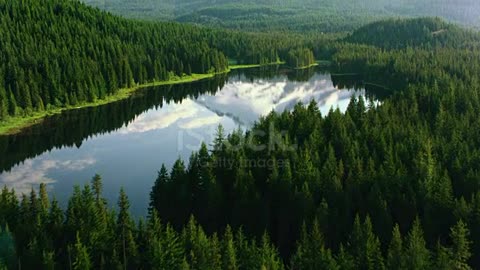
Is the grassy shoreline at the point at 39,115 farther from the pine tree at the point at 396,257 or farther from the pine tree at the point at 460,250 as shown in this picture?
the pine tree at the point at 460,250

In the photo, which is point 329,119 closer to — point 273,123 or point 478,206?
point 273,123

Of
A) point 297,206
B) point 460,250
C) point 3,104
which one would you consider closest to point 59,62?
point 3,104

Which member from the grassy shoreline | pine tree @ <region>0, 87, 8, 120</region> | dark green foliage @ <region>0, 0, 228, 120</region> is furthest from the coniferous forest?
dark green foliage @ <region>0, 0, 228, 120</region>

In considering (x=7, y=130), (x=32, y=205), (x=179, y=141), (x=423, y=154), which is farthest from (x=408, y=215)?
(x=7, y=130)

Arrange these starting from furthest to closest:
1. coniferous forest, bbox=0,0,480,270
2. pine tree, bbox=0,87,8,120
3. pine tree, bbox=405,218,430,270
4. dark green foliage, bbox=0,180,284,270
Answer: pine tree, bbox=0,87,8,120
coniferous forest, bbox=0,0,480,270
dark green foliage, bbox=0,180,284,270
pine tree, bbox=405,218,430,270

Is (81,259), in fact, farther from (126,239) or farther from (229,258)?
(229,258)

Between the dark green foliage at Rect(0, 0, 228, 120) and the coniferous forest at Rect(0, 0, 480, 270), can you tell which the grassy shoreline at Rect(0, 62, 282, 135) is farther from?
the coniferous forest at Rect(0, 0, 480, 270)

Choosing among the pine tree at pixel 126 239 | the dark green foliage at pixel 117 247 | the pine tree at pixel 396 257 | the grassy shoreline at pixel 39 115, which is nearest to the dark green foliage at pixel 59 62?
the grassy shoreline at pixel 39 115

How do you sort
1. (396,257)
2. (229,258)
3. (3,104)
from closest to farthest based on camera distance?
(229,258) → (396,257) → (3,104)
